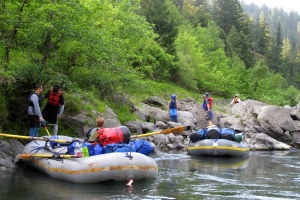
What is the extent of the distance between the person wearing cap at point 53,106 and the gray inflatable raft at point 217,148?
5687 millimetres

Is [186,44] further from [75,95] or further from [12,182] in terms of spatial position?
[12,182]

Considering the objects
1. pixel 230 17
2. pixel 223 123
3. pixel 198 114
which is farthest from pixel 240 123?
pixel 230 17

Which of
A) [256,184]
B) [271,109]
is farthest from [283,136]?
[256,184]

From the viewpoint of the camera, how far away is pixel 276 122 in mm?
21562

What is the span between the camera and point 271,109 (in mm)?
21984

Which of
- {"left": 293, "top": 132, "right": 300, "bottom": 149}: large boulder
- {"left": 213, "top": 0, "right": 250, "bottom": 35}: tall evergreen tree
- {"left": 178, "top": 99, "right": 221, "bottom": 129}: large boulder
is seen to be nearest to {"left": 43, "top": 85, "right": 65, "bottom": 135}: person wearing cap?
{"left": 178, "top": 99, "right": 221, "bottom": 129}: large boulder

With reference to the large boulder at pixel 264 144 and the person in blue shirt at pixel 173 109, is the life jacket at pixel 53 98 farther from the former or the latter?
the large boulder at pixel 264 144

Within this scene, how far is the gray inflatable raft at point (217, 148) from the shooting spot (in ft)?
46.0

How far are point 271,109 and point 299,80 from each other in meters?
61.2

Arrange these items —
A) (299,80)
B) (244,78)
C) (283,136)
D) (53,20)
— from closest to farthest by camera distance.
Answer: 1. (53,20)
2. (283,136)
3. (244,78)
4. (299,80)

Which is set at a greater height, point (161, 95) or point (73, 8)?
point (73, 8)

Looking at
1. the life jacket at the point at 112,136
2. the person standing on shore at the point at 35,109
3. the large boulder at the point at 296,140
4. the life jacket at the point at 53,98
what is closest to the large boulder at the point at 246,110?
the large boulder at the point at 296,140

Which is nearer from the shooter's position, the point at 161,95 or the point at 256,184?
the point at 256,184

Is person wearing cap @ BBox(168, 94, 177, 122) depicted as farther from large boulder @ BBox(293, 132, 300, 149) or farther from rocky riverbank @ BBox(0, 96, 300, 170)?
large boulder @ BBox(293, 132, 300, 149)
